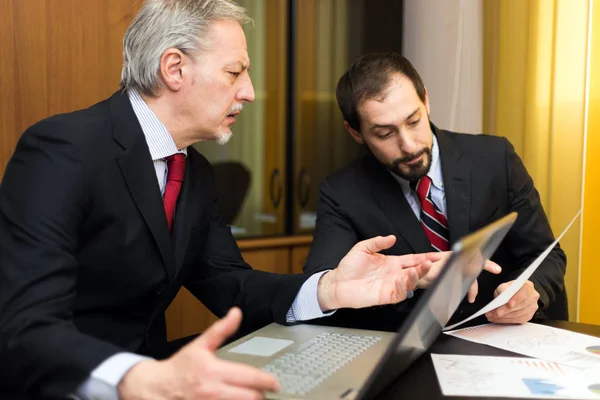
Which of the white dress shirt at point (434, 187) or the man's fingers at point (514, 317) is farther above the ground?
the white dress shirt at point (434, 187)

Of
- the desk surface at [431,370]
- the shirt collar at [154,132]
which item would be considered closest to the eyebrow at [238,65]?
the shirt collar at [154,132]

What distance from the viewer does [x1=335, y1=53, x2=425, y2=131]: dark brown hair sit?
77.6 inches

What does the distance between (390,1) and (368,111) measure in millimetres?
1339

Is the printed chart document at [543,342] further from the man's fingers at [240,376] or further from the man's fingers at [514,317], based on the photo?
the man's fingers at [240,376]

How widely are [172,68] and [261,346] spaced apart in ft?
2.26

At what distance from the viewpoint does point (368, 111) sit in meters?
1.97

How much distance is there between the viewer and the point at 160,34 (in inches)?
61.1

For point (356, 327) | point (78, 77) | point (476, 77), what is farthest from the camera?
point (476, 77)

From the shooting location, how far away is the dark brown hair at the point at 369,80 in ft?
6.47

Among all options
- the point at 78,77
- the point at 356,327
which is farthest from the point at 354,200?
the point at 78,77

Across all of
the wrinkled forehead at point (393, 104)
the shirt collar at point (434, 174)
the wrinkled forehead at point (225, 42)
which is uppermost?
the wrinkled forehead at point (225, 42)

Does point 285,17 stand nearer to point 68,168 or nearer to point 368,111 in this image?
point 368,111

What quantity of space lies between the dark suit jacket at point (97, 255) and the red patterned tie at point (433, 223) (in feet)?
1.86

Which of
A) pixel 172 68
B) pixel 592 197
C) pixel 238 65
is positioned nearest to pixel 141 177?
pixel 172 68
